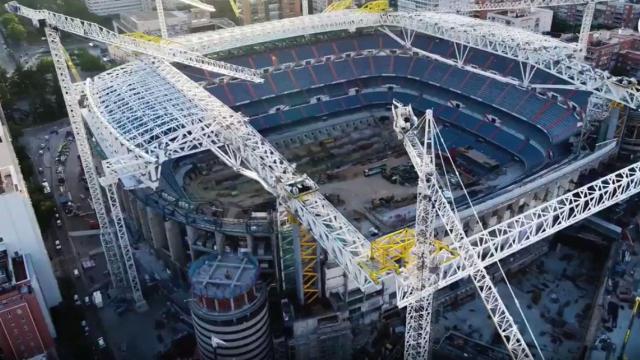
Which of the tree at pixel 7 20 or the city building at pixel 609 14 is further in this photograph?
the tree at pixel 7 20

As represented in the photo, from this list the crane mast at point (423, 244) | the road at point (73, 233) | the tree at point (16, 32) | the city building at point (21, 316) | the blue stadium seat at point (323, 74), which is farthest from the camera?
the tree at point (16, 32)

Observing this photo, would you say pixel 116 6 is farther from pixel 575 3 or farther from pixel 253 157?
pixel 253 157

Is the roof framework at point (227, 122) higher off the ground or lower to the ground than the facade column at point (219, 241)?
higher

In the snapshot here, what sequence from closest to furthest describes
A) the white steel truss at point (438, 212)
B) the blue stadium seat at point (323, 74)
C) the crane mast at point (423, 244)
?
1. the crane mast at point (423, 244)
2. the white steel truss at point (438, 212)
3. the blue stadium seat at point (323, 74)

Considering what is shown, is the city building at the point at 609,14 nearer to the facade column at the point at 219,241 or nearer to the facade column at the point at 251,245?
the facade column at the point at 251,245

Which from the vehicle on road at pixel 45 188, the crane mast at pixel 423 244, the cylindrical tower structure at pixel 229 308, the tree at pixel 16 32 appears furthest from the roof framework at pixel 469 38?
the tree at pixel 16 32

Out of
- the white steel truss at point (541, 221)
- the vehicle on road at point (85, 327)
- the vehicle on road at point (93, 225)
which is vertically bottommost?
the vehicle on road at point (85, 327)

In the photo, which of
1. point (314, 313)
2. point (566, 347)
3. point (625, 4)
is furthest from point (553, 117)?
point (625, 4)
